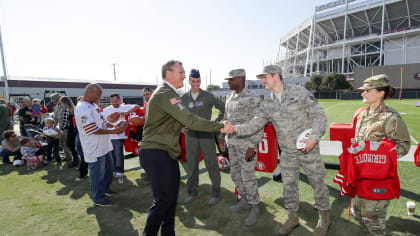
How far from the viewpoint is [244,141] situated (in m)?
3.50

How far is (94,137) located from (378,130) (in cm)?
405

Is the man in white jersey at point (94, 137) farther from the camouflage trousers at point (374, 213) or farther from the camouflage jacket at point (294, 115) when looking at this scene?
the camouflage trousers at point (374, 213)

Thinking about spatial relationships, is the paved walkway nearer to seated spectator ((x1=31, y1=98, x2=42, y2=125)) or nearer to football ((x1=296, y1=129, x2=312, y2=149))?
football ((x1=296, y1=129, x2=312, y2=149))

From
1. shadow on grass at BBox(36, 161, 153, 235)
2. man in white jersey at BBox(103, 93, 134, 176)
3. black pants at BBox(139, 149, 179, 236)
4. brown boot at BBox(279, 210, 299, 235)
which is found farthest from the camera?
man in white jersey at BBox(103, 93, 134, 176)

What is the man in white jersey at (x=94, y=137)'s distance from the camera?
3.77m

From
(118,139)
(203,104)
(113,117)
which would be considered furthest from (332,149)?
(113,117)

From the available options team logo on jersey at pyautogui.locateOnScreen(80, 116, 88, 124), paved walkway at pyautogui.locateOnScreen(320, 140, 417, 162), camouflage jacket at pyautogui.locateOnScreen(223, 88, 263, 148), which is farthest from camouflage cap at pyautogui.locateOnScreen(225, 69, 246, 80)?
paved walkway at pyautogui.locateOnScreen(320, 140, 417, 162)

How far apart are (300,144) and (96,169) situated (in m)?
3.35

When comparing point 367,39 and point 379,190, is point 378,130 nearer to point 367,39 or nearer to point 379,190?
point 379,190

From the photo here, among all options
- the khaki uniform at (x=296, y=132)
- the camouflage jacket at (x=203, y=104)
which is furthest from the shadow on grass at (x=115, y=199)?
the khaki uniform at (x=296, y=132)

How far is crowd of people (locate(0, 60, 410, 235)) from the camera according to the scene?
2455mm

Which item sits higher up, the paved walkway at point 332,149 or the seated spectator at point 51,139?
the seated spectator at point 51,139

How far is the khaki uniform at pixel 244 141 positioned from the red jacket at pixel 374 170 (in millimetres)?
1286

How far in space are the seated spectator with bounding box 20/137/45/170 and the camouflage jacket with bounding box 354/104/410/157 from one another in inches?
301
